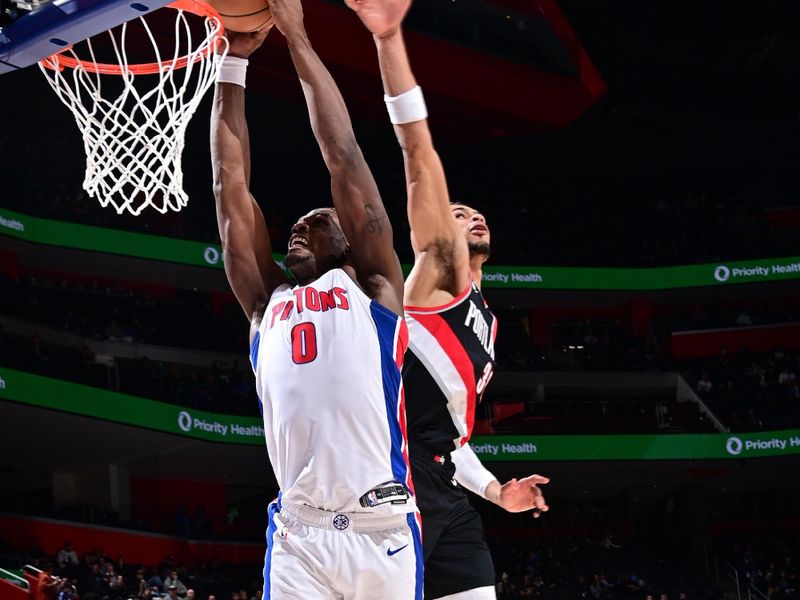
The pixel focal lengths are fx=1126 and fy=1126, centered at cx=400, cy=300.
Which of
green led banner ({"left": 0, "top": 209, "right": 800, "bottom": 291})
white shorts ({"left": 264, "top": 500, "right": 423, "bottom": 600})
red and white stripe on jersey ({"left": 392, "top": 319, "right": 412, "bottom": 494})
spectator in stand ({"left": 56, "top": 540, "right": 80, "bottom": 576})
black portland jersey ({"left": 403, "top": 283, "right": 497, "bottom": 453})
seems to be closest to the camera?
white shorts ({"left": 264, "top": 500, "right": 423, "bottom": 600})

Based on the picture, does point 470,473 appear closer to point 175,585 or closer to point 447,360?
point 447,360

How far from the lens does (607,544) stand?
2345 centimetres

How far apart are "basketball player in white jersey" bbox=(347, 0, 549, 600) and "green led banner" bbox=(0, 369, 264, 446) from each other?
47.1 feet

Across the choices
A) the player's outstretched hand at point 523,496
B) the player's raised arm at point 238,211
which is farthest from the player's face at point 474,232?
the player's raised arm at point 238,211

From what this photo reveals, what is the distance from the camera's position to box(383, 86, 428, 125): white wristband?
4336 millimetres

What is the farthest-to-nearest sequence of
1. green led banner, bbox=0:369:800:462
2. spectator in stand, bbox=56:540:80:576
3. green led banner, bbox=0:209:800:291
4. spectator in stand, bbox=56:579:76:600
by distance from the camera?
1. green led banner, bbox=0:209:800:291
2. green led banner, bbox=0:369:800:462
3. spectator in stand, bbox=56:540:80:576
4. spectator in stand, bbox=56:579:76:600

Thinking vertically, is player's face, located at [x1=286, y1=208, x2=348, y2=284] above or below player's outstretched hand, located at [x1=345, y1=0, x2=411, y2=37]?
below

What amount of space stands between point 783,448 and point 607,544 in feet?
13.4

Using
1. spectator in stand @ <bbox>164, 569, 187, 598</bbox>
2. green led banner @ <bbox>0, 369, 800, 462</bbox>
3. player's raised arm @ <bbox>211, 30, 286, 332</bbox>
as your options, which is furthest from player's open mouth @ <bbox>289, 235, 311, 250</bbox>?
green led banner @ <bbox>0, 369, 800, 462</bbox>

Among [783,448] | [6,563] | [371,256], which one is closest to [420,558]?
[371,256]

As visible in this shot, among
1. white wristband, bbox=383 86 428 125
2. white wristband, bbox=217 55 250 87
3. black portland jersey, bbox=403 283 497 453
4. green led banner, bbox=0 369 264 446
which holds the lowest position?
black portland jersey, bbox=403 283 497 453

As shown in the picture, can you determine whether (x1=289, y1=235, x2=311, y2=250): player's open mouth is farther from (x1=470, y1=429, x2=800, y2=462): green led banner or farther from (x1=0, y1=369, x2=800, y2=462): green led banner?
(x1=470, y1=429, x2=800, y2=462): green led banner

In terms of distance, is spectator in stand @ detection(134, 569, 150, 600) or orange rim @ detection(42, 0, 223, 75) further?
spectator in stand @ detection(134, 569, 150, 600)

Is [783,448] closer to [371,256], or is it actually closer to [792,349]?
[792,349]
